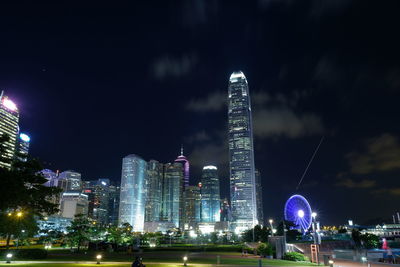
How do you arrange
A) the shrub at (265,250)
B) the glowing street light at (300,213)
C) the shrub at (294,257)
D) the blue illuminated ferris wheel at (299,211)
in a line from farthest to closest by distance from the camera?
the glowing street light at (300,213)
the blue illuminated ferris wheel at (299,211)
the shrub at (265,250)
the shrub at (294,257)

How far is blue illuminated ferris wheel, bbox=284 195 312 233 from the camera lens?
263 ft

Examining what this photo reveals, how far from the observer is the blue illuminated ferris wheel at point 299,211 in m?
80.3

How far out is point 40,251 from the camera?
1561 inches

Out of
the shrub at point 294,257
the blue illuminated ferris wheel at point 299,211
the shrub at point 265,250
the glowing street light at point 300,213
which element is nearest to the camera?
the shrub at point 294,257

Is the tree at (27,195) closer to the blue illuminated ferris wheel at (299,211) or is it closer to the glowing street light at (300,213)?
the blue illuminated ferris wheel at (299,211)

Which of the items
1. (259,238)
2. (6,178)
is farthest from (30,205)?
(259,238)

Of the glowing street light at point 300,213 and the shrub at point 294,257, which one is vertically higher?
the glowing street light at point 300,213

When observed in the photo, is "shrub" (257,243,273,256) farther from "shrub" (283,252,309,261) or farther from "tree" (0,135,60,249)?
"tree" (0,135,60,249)

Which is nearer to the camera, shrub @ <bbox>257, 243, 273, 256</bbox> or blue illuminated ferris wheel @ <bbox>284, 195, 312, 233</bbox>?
shrub @ <bbox>257, 243, 273, 256</bbox>

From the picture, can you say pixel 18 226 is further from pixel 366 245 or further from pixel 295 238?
pixel 366 245

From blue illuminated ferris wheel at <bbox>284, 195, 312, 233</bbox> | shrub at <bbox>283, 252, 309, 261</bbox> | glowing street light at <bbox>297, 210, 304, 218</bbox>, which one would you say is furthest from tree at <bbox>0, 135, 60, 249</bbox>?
glowing street light at <bbox>297, 210, 304, 218</bbox>

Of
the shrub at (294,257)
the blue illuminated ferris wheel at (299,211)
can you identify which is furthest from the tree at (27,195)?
the blue illuminated ferris wheel at (299,211)

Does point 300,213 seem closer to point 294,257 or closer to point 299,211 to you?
point 299,211

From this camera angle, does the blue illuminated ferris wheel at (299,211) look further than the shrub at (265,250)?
Yes
